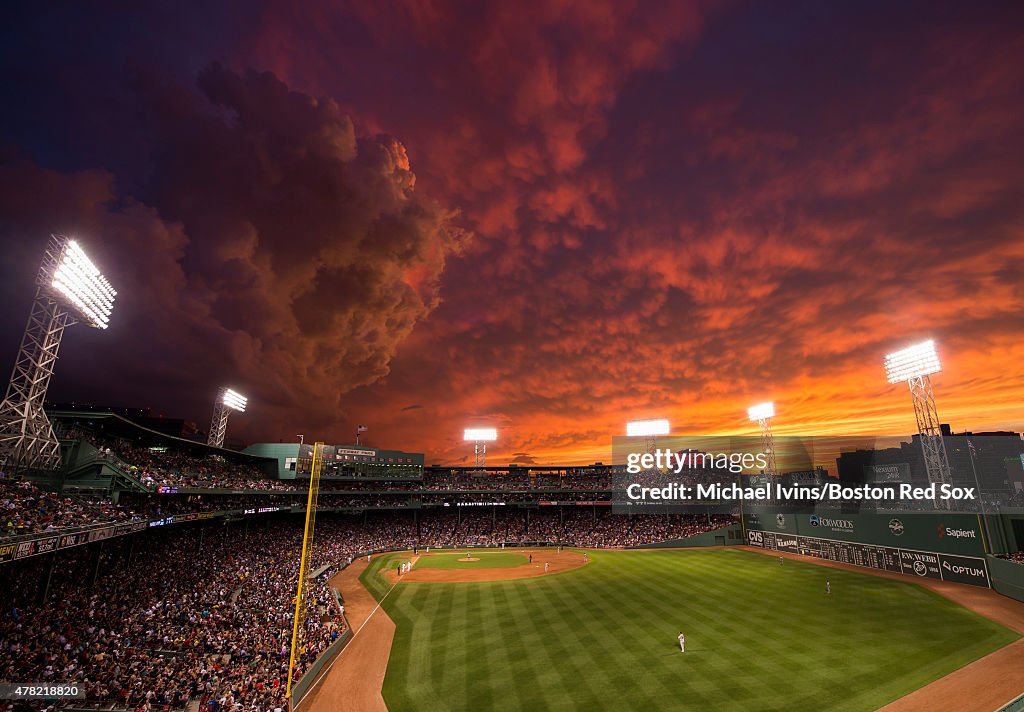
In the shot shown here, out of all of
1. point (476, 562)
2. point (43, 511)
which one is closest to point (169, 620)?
point (43, 511)

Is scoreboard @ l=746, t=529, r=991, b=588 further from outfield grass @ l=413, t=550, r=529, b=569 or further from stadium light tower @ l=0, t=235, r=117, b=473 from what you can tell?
stadium light tower @ l=0, t=235, r=117, b=473

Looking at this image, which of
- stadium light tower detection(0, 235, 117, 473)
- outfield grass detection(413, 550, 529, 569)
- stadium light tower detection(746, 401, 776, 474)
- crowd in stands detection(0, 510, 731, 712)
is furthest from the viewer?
stadium light tower detection(746, 401, 776, 474)

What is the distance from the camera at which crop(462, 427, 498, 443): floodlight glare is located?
9725 centimetres

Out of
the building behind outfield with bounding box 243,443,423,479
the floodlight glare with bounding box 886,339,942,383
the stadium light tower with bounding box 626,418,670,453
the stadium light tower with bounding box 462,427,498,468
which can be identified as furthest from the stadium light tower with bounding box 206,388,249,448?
the floodlight glare with bounding box 886,339,942,383

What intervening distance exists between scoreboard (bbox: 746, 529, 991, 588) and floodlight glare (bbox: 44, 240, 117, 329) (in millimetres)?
68759

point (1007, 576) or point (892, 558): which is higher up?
point (1007, 576)

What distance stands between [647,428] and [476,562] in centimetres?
5001

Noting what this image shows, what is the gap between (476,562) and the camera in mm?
53562

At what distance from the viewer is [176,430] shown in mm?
116188

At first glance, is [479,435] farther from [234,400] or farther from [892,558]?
[892,558]

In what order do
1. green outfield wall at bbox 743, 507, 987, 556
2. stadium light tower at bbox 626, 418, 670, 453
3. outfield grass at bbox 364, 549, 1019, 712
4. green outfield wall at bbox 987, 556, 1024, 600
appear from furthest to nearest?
stadium light tower at bbox 626, 418, 670, 453, green outfield wall at bbox 743, 507, 987, 556, green outfield wall at bbox 987, 556, 1024, 600, outfield grass at bbox 364, 549, 1019, 712

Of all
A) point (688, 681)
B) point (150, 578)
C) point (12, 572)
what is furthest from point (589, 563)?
point (12, 572)

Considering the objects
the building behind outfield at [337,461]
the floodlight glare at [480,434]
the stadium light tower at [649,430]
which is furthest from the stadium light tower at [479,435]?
the stadium light tower at [649,430]

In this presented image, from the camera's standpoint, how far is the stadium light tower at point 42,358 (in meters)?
27.1
